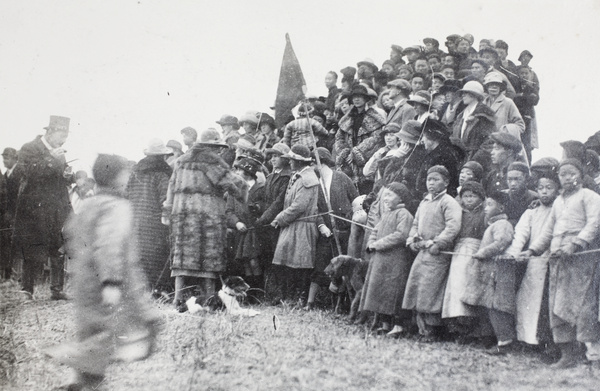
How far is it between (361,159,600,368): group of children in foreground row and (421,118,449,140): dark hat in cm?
69

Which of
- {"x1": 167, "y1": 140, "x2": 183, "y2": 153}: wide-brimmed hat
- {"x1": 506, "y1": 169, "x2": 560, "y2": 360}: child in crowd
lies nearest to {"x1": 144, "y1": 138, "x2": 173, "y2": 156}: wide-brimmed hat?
{"x1": 167, "y1": 140, "x2": 183, "y2": 153}: wide-brimmed hat

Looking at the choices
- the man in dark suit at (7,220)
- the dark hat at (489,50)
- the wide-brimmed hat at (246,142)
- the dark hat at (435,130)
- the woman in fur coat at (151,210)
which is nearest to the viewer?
the dark hat at (435,130)

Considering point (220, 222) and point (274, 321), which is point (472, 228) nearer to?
point (274, 321)

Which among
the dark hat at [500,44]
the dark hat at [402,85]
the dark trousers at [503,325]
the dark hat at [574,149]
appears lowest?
the dark trousers at [503,325]

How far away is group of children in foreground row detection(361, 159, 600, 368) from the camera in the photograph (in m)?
5.38

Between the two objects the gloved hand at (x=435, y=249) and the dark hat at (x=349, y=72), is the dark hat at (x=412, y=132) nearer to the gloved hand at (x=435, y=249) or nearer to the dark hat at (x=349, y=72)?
the gloved hand at (x=435, y=249)

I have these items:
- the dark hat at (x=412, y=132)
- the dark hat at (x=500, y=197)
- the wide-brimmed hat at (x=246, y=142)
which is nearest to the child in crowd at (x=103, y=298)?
the dark hat at (x=500, y=197)

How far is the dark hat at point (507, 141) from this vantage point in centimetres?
666

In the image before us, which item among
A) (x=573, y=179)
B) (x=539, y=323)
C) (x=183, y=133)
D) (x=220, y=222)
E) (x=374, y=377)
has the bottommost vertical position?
(x=374, y=377)

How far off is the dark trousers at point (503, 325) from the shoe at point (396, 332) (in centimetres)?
102

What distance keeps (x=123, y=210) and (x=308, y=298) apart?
4006 mm

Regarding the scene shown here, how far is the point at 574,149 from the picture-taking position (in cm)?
654

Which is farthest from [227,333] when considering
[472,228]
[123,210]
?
[472,228]

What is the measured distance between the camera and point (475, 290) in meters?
6.01
